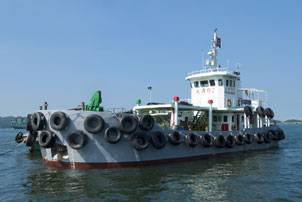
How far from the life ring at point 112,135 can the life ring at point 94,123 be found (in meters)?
0.36

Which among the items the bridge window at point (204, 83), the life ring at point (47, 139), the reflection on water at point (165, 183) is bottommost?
the reflection on water at point (165, 183)

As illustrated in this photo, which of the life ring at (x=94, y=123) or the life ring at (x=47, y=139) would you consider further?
the life ring at (x=47, y=139)

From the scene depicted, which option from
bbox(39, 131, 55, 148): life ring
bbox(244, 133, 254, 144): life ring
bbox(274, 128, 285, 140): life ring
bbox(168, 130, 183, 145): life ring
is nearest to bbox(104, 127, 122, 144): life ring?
bbox(39, 131, 55, 148): life ring

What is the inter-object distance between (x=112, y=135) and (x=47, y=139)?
3206 millimetres

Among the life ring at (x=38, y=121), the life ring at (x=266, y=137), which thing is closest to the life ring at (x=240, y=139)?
the life ring at (x=266, y=137)

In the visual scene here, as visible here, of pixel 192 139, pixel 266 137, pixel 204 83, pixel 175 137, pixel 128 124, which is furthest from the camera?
pixel 266 137

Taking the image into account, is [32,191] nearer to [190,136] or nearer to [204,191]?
[204,191]

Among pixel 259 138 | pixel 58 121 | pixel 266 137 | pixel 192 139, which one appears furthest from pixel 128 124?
pixel 266 137

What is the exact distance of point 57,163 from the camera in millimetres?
18938

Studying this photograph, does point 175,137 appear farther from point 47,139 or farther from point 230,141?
point 47,139

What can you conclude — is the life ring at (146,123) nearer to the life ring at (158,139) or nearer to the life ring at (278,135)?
the life ring at (158,139)

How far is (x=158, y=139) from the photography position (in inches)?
757

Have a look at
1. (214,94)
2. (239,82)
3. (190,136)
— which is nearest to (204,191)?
(190,136)

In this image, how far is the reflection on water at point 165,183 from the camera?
43.5 ft
